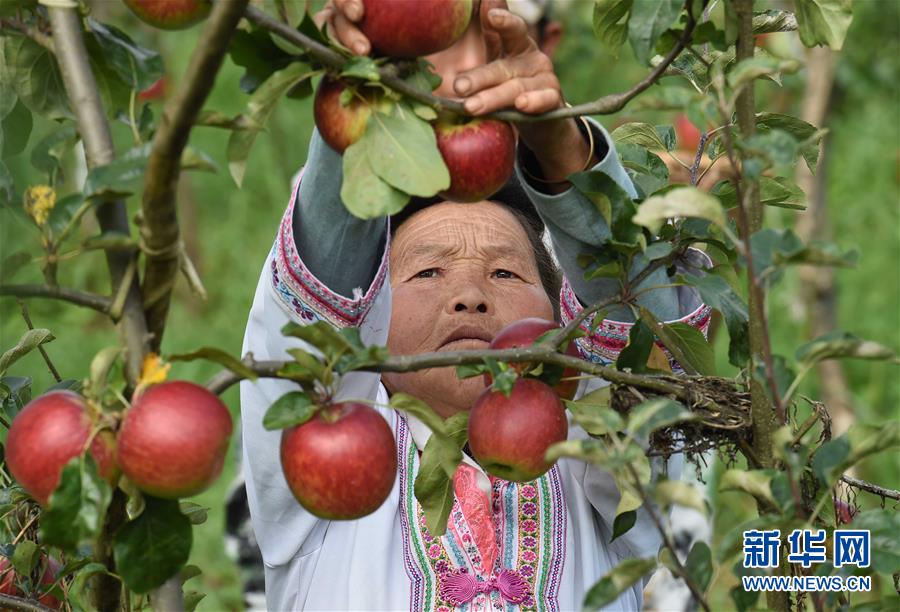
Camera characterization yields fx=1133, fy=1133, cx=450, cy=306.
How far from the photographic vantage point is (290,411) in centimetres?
82

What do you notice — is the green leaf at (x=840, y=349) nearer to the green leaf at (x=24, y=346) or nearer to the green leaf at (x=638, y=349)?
the green leaf at (x=638, y=349)

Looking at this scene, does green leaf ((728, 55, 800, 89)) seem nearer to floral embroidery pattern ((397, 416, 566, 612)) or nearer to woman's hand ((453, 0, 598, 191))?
woman's hand ((453, 0, 598, 191))

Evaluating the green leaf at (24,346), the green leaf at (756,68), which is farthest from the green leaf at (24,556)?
the green leaf at (756,68)

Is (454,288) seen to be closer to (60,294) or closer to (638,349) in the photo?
(638,349)

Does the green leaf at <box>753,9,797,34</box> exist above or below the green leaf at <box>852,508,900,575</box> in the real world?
above

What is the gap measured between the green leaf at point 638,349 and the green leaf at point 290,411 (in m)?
0.33

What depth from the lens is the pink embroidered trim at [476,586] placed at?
1368 millimetres

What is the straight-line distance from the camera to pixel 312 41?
0.84 metres

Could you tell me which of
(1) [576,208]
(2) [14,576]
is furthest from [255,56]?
(2) [14,576]

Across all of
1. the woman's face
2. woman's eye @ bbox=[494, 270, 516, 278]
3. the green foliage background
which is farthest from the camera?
the green foliage background

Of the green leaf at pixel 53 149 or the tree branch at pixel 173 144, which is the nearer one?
the tree branch at pixel 173 144

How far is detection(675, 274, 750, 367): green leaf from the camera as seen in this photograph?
0.96m

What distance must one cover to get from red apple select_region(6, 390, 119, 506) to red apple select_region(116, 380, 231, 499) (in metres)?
0.02

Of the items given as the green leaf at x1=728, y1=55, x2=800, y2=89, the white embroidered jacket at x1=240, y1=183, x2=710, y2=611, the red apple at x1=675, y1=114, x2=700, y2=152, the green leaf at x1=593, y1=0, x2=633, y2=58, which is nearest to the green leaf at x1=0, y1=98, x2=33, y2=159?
the white embroidered jacket at x1=240, y1=183, x2=710, y2=611
